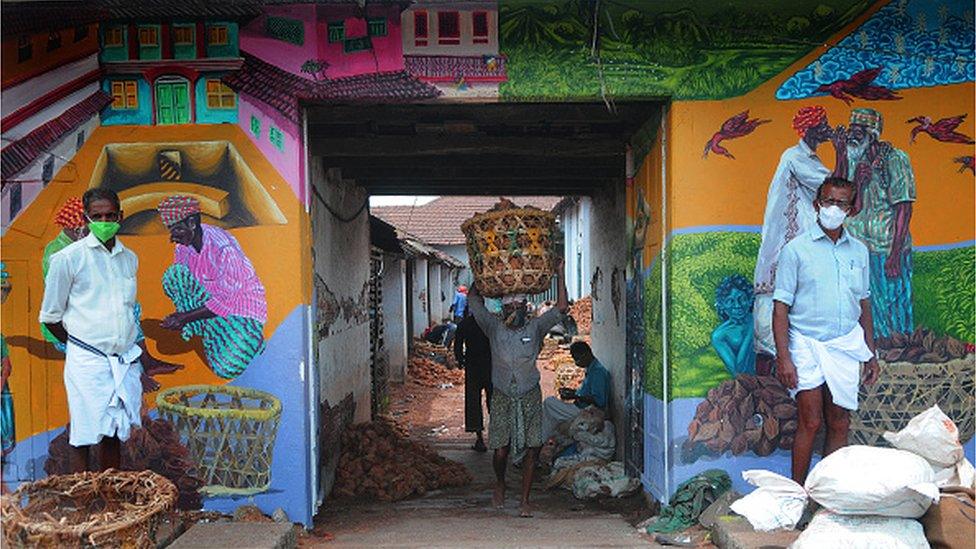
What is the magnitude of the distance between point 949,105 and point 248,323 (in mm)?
5099

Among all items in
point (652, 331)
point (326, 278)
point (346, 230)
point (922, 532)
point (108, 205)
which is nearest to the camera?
point (922, 532)

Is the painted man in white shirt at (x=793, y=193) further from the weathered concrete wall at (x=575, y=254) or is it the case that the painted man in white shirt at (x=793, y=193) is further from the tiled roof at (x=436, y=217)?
the tiled roof at (x=436, y=217)

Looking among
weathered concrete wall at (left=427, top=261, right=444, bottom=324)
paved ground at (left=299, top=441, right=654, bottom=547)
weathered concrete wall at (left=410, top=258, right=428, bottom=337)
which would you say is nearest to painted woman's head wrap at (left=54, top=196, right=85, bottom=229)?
paved ground at (left=299, top=441, right=654, bottom=547)

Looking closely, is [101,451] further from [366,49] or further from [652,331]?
[652,331]

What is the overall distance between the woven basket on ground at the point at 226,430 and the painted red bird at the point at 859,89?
174 inches

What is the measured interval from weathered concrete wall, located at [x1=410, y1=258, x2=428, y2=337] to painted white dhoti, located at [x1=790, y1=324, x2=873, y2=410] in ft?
56.8

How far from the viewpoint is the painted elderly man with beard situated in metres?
5.96

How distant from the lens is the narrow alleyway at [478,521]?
234 inches

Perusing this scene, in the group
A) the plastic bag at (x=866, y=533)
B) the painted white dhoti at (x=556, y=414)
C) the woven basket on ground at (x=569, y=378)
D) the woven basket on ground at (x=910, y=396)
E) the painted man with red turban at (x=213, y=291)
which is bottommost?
the woven basket on ground at (x=569, y=378)

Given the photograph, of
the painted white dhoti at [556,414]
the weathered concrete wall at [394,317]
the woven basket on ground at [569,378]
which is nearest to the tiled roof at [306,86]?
the painted white dhoti at [556,414]

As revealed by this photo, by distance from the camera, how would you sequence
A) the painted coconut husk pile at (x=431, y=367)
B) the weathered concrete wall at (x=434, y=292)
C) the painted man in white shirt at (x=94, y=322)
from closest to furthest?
the painted man in white shirt at (x=94, y=322) → the painted coconut husk pile at (x=431, y=367) → the weathered concrete wall at (x=434, y=292)

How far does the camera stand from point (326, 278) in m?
7.80

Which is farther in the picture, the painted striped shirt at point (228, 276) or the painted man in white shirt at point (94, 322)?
the painted striped shirt at point (228, 276)

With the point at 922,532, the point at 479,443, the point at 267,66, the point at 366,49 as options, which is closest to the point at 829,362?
the point at 922,532
